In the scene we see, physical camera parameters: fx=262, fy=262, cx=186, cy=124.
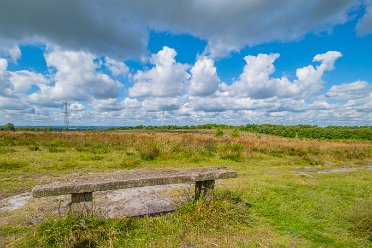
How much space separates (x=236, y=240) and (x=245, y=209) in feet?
4.56

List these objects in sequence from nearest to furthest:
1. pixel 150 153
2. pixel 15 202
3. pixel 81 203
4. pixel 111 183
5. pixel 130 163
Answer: pixel 81 203 → pixel 111 183 → pixel 15 202 → pixel 130 163 → pixel 150 153

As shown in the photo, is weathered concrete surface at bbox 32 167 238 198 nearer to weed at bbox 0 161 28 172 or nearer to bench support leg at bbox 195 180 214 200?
bench support leg at bbox 195 180 214 200

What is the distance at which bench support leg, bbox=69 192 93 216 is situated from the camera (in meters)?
4.41

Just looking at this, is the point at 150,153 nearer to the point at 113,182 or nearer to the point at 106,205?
the point at 106,205


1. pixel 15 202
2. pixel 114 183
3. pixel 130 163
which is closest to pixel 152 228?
pixel 114 183

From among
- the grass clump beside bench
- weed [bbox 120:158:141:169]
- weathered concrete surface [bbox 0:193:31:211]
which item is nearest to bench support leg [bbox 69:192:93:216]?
the grass clump beside bench

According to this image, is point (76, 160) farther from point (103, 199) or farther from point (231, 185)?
point (231, 185)

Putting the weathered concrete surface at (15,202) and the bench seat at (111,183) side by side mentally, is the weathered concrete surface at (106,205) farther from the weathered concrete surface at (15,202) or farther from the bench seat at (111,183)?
the bench seat at (111,183)

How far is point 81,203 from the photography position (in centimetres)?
447

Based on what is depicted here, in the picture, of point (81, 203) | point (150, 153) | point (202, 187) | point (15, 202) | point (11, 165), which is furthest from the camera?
point (150, 153)

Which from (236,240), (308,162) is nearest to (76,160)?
(236,240)

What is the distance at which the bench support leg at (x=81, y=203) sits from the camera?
4.41 metres

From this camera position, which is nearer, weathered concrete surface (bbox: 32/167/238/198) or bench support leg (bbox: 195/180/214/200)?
weathered concrete surface (bbox: 32/167/238/198)

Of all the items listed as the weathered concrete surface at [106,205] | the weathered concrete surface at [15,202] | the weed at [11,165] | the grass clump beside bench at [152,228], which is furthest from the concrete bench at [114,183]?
the weed at [11,165]
